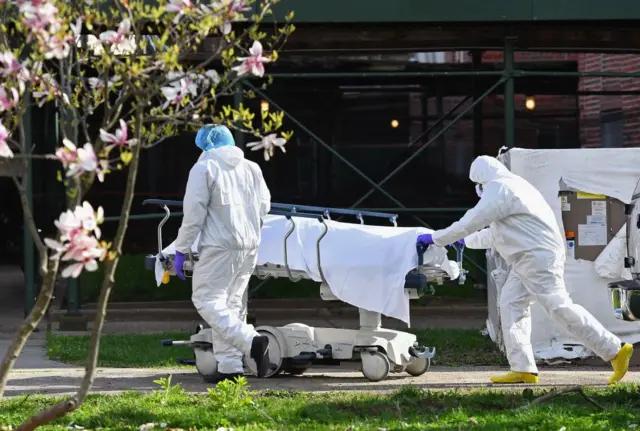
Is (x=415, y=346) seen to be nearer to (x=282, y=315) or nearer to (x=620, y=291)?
(x=620, y=291)

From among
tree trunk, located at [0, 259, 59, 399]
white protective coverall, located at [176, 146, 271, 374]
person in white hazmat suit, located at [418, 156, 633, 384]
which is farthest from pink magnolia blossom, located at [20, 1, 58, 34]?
person in white hazmat suit, located at [418, 156, 633, 384]

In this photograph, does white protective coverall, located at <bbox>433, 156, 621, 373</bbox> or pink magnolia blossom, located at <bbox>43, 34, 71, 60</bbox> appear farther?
white protective coverall, located at <bbox>433, 156, 621, 373</bbox>

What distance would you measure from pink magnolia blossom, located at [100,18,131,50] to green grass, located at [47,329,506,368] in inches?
208

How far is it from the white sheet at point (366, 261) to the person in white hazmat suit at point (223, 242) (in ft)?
1.39

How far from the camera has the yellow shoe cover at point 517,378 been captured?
388 inches

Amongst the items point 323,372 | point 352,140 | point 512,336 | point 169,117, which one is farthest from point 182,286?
point 169,117

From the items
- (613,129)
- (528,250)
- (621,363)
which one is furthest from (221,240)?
(613,129)

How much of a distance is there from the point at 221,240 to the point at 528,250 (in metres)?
2.29

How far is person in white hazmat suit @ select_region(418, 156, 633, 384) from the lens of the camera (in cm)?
959

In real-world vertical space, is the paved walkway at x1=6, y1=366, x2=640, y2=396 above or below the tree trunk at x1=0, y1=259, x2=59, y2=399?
below

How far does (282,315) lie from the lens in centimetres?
1622

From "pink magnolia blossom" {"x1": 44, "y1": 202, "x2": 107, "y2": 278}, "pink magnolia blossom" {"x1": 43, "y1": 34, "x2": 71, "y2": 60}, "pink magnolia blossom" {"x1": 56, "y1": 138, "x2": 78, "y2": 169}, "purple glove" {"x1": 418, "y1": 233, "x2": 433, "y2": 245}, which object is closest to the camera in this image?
"pink magnolia blossom" {"x1": 44, "y1": 202, "x2": 107, "y2": 278}

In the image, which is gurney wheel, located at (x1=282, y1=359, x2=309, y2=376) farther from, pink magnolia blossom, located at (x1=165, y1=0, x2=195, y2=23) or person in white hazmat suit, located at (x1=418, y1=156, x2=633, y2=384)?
pink magnolia blossom, located at (x1=165, y1=0, x2=195, y2=23)

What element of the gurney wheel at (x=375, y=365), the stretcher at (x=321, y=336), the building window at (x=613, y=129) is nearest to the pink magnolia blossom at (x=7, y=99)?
the stretcher at (x=321, y=336)
